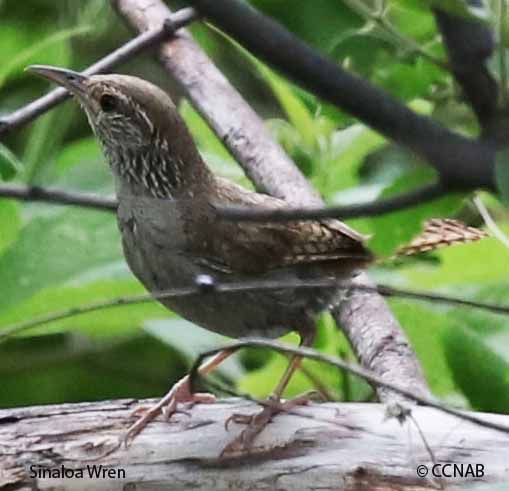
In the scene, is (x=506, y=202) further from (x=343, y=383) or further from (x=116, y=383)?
(x=116, y=383)

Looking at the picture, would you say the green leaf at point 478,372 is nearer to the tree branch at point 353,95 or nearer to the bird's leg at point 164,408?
the bird's leg at point 164,408

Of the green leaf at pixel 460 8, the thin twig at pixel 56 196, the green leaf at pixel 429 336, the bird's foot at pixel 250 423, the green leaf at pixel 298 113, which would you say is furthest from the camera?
the green leaf at pixel 298 113

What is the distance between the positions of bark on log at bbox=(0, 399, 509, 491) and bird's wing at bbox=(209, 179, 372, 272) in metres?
0.36

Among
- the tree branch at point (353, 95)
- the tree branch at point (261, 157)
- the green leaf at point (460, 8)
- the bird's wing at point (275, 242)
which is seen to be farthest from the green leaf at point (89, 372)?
the tree branch at point (353, 95)

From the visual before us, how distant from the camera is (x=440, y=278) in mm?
3164

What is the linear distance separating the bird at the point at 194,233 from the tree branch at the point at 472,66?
5.99 ft

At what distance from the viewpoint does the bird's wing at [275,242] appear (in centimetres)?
283

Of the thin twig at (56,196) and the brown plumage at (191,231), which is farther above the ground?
the brown plumage at (191,231)

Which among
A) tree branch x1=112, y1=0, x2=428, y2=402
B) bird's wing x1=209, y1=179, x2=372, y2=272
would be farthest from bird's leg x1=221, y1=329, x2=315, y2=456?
bird's wing x1=209, y1=179, x2=372, y2=272

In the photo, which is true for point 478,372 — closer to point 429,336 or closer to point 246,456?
point 429,336

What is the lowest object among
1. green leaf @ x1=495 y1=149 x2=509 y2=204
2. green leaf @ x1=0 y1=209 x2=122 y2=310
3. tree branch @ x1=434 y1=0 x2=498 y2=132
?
green leaf @ x1=495 y1=149 x2=509 y2=204

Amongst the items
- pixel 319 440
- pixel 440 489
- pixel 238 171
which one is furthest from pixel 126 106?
pixel 440 489

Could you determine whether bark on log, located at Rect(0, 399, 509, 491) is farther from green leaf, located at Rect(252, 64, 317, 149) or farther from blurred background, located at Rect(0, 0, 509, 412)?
green leaf, located at Rect(252, 64, 317, 149)

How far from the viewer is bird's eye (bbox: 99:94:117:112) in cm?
299
